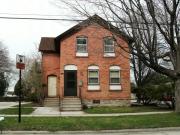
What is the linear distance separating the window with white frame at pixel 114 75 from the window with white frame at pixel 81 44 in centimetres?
289

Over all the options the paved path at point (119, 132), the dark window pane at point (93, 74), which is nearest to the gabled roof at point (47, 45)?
the dark window pane at point (93, 74)

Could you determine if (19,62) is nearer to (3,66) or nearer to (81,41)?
(81,41)

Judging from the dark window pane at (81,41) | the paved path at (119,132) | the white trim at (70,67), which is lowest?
the paved path at (119,132)

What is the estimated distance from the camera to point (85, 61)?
36.7 metres

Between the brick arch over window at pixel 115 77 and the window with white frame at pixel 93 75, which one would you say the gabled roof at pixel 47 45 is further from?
the brick arch over window at pixel 115 77

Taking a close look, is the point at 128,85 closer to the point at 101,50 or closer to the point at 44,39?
the point at 101,50

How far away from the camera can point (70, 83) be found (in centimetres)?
3656

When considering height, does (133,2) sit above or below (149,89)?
above

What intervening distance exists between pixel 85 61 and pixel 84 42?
65.5 inches

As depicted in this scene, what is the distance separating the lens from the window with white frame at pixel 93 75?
36.5 meters

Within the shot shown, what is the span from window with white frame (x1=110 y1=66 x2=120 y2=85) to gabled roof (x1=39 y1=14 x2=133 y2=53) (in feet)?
15.2

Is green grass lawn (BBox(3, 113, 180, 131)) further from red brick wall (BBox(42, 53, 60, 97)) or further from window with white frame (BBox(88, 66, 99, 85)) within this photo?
red brick wall (BBox(42, 53, 60, 97))

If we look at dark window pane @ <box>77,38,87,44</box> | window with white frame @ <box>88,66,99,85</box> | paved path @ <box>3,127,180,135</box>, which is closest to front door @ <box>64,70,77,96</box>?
window with white frame @ <box>88,66,99,85</box>

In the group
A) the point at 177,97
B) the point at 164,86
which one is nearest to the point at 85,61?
the point at 164,86
